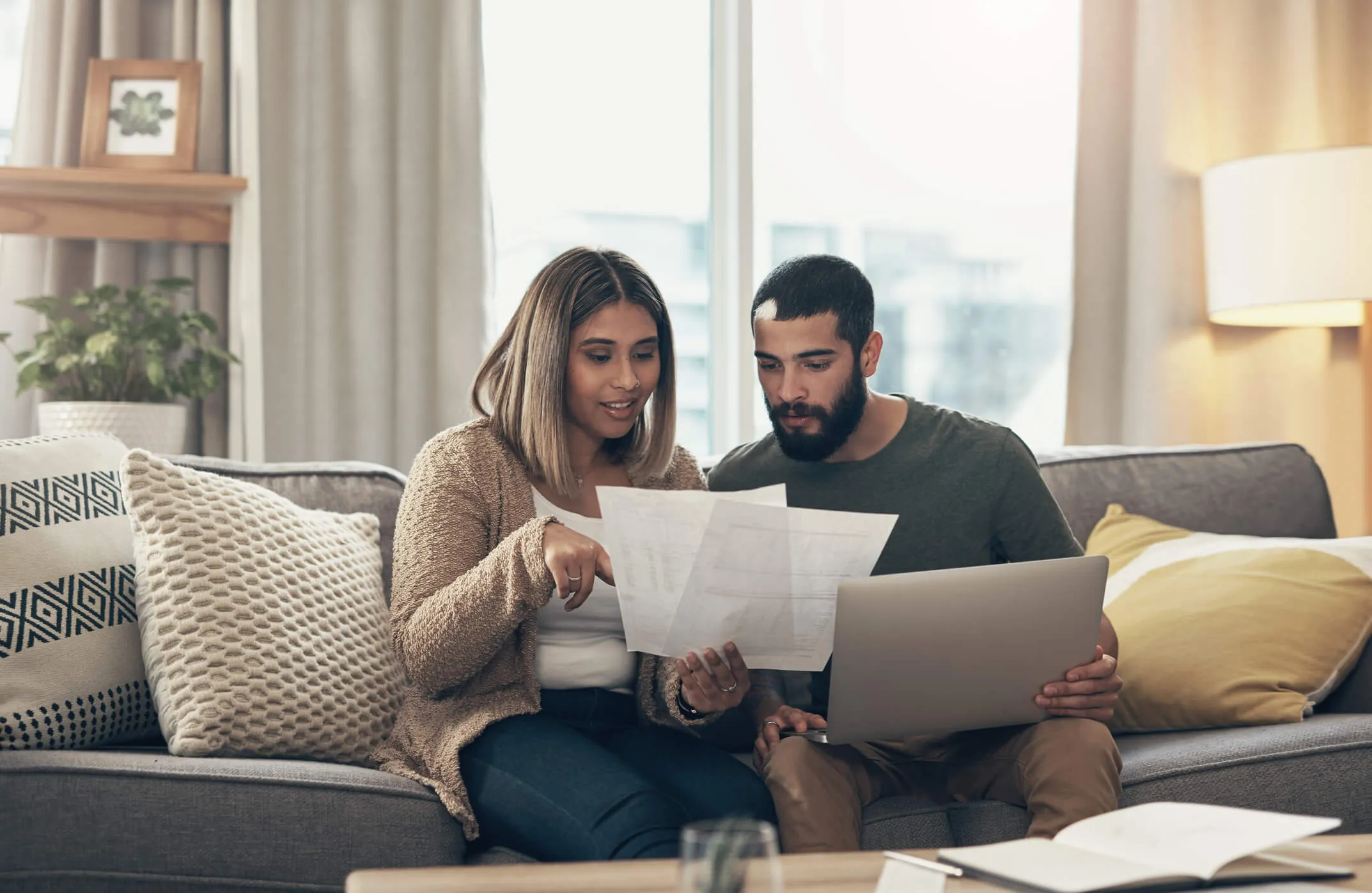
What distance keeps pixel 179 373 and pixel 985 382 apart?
1.83 metres

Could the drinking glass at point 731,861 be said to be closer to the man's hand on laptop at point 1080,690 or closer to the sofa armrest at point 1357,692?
the man's hand on laptop at point 1080,690

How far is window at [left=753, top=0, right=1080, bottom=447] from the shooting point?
291 centimetres

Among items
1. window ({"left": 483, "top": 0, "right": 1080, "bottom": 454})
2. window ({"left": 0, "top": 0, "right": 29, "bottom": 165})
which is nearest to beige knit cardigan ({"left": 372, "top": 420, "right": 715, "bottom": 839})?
window ({"left": 483, "top": 0, "right": 1080, "bottom": 454})

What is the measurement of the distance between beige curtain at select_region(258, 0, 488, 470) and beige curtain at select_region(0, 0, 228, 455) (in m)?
0.10

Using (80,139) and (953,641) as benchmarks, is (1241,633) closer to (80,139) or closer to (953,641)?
(953,641)

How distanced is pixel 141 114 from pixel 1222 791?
2.12 metres

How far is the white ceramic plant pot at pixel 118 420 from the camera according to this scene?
6.78 feet

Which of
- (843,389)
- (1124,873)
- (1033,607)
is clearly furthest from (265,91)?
(1124,873)

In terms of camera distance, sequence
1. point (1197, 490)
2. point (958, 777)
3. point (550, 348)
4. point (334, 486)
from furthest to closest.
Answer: point (1197, 490) < point (334, 486) < point (550, 348) < point (958, 777)

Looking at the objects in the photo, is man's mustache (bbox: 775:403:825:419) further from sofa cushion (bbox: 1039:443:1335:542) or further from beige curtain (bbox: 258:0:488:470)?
beige curtain (bbox: 258:0:488:470)

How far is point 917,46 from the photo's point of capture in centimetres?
295

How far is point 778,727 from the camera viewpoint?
1485 millimetres

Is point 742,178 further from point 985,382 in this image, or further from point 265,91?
point 265,91

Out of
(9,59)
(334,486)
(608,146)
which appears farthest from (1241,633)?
(9,59)
